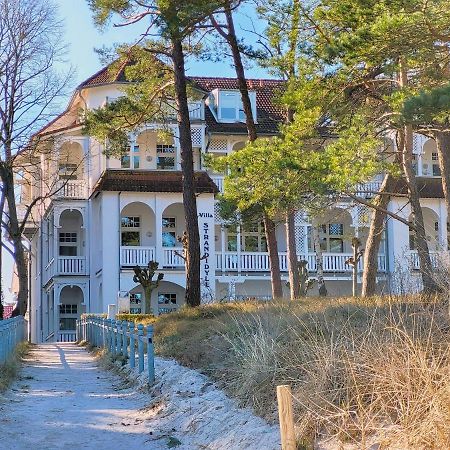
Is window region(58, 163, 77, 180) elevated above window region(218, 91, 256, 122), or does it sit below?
below

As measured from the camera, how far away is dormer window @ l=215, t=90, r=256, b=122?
40.8 m

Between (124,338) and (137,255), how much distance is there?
60.1ft

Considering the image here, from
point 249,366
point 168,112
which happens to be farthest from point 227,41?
point 249,366

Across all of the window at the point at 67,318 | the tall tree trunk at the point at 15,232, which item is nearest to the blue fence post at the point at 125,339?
the tall tree trunk at the point at 15,232

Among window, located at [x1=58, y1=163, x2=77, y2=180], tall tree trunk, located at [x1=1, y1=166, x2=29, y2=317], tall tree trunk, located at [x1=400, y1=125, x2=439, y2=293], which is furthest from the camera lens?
window, located at [x1=58, y1=163, x2=77, y2=180]

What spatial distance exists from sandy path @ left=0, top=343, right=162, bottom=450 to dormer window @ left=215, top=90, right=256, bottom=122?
76.9ft

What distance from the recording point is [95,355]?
2436cm

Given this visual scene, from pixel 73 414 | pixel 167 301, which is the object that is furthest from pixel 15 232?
pixel 73 414

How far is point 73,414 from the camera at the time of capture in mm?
12570

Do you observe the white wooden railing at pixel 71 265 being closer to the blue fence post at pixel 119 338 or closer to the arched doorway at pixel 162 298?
the arched doorway at pixel 162 298

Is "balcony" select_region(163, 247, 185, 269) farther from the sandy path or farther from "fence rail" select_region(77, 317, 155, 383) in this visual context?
the sandy path

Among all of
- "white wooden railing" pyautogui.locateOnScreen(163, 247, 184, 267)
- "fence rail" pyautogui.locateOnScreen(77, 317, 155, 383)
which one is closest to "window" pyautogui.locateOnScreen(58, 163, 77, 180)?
"white wooden railing" pyautogui.locateOnScreen(163, 247, 184, 267)

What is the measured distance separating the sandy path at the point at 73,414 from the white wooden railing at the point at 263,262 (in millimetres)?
19496

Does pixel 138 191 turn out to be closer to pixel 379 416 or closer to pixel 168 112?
pixel 168 112
